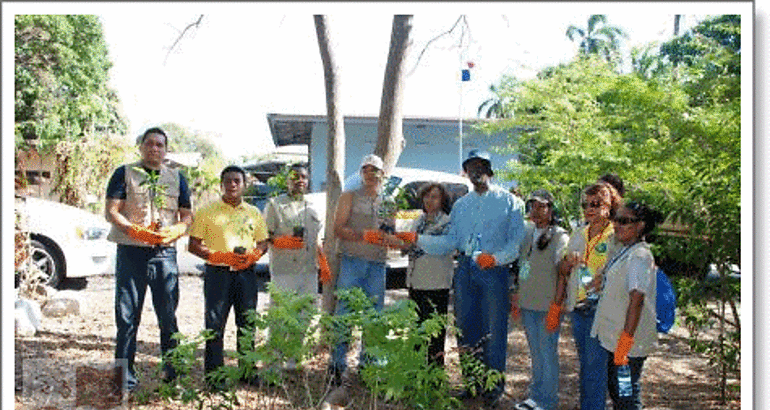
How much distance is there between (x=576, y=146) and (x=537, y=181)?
68cm

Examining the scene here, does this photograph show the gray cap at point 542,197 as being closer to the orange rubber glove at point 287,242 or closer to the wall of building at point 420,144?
the orange rubber glove at point 287,242

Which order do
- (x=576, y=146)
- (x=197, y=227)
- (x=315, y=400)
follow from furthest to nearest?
(x=576, y=146) < (x=197, y=227) < (x=315, y=400)

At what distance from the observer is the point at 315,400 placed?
4156mm

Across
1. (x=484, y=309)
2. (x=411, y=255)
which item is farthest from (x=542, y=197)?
(x=411, y=255)

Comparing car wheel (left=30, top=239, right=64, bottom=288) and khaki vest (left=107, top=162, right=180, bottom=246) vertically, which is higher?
khaki vest (left=107, top=162, right=180, bottom=246)

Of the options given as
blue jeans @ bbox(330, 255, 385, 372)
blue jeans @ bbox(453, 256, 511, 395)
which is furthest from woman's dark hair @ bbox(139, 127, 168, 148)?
blue jeans @ bbox(453, 256, 511, 395)

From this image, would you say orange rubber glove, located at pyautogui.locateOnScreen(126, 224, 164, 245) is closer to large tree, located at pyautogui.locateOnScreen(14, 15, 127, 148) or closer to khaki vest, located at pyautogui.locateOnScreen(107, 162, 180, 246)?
khaki vest, located at pyautogui.locateOnScreen(107, 162, 180, 246)

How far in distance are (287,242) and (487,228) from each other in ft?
3.93

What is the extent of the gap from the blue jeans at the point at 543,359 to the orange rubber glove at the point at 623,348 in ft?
2.84

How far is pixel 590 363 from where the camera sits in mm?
3916

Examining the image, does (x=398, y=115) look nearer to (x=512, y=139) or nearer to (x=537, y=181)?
(x=537, y=181)

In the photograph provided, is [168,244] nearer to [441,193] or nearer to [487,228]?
[441,193]

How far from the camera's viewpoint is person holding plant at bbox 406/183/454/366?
15.2ft
